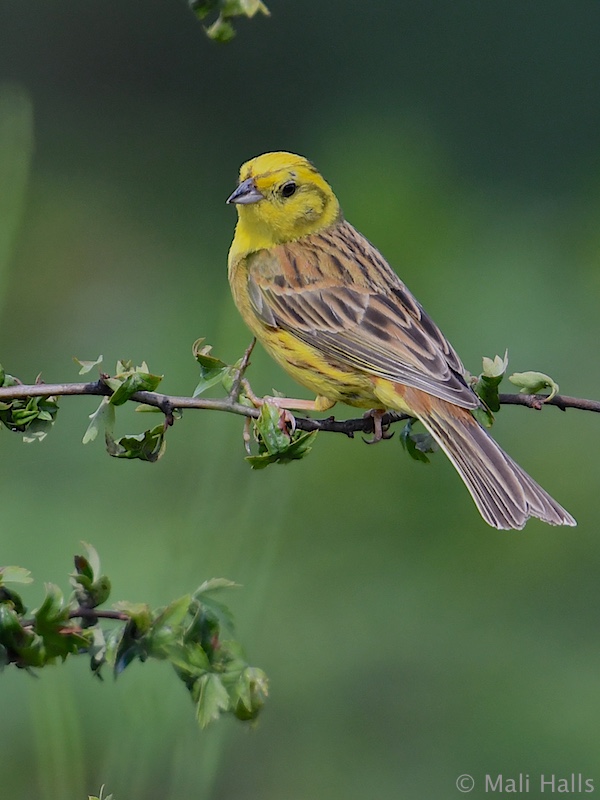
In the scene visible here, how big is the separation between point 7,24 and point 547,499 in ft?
17.7

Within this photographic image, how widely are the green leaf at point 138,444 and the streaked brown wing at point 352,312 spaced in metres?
0.96

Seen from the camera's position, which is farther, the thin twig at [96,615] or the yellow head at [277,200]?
the yellow head at [277,200]

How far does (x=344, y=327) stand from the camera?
3.29 m

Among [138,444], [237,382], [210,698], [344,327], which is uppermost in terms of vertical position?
[344,327]

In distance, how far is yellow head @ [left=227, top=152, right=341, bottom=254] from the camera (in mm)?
3400

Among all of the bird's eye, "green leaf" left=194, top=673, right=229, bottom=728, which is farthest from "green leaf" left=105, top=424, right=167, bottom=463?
the bird's eye

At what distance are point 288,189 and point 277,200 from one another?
4cm

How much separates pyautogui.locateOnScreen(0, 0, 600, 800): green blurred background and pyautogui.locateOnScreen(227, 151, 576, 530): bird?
0.57 ft

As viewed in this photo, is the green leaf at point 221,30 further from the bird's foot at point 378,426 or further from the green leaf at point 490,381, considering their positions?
the bird's foot at point 378,426

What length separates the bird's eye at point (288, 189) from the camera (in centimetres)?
346

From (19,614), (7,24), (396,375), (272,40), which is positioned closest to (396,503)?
(396,375)

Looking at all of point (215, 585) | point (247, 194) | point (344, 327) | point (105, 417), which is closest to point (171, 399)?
point (105, 417)

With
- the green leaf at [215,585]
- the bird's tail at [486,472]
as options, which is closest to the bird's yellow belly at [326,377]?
the bird's tail at [486,472]

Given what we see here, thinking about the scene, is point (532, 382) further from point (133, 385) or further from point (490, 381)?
point (133, 385)
